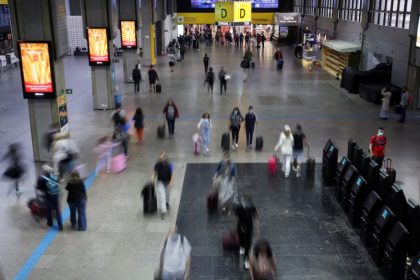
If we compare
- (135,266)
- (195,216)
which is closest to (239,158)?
(195,216)

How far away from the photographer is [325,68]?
1339 inches

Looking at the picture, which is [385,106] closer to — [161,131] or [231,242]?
[161,131]

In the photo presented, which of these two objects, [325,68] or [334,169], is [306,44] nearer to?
[325,68]

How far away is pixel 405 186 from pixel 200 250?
593cm

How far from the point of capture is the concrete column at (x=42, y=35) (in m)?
12.8

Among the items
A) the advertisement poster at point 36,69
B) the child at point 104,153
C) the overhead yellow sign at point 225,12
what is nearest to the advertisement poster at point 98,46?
the advertisement poster at point 36,69

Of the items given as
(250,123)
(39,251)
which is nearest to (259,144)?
(250,123)

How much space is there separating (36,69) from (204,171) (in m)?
5.45

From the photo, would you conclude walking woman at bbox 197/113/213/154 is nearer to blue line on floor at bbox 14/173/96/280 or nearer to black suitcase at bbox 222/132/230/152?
black suitcase at bbox 222/132/230/152

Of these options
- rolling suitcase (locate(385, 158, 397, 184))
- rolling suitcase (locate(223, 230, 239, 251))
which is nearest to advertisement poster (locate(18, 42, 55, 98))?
rolling suitcase (locate(223, 230, 239, 251))

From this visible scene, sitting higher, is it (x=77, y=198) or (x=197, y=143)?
(x=77, y=198)

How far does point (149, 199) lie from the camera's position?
10.2 m

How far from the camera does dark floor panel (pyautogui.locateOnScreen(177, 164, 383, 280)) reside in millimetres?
8211

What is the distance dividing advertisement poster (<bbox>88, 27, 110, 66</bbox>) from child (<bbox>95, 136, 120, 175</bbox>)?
727cm
